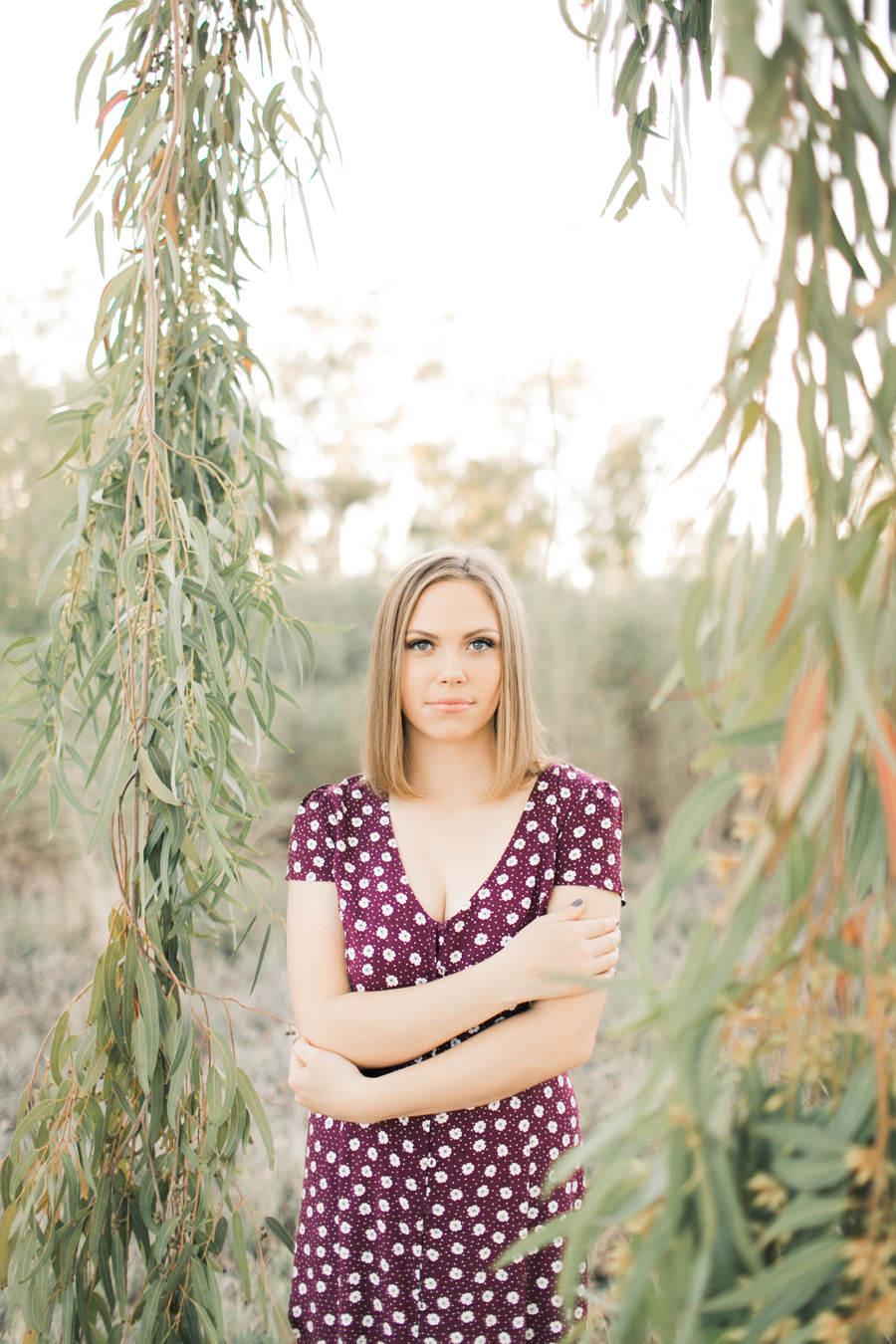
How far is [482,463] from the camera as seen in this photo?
44.9ft

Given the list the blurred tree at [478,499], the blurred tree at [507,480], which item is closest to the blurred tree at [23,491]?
the blurred tree at [507,480]

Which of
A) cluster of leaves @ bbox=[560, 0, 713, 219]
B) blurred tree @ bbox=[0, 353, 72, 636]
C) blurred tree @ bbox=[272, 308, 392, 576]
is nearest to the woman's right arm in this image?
cluster of leaves @ bbox=[560, 0, 713, 219]

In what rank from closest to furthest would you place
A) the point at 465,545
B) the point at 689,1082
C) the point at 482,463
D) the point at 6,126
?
the point at 689,1082
the point at 465,545
the point at 6,126
the point at 482,463

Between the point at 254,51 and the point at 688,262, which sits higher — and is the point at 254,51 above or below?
above

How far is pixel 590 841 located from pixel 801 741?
78 centimetres

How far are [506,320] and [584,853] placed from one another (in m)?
10.3

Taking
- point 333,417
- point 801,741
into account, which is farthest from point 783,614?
point 333,417

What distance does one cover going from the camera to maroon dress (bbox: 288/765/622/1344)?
1180mm

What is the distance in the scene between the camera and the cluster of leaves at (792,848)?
0.49 metres

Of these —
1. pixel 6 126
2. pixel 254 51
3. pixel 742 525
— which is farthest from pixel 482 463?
pixel 742 525

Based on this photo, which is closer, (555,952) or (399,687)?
(555,952)

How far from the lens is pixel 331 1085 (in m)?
1.14

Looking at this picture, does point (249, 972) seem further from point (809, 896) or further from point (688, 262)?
point (809, 896)

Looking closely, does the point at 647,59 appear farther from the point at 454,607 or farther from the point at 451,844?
the point at 451,844
